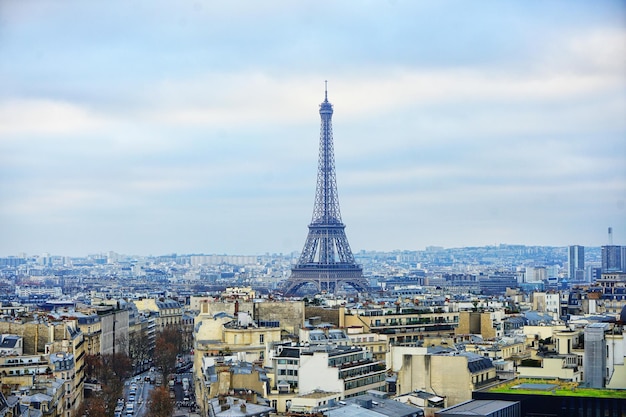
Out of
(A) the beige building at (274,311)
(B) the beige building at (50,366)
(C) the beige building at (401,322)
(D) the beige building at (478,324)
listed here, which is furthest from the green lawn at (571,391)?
(A) the beige building at (274,311)

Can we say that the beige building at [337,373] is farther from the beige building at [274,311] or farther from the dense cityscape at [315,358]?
the beige building at [274,311]

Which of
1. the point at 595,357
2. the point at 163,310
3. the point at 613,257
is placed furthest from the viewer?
the point at 613,257

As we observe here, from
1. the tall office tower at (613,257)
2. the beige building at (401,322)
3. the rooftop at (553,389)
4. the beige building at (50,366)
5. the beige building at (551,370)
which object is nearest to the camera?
the rooftop at (553,389)

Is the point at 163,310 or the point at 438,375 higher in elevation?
the point at 163,310

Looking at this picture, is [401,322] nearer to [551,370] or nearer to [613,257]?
[551,370]

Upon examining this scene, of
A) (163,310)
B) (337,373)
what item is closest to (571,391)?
(337,373)
